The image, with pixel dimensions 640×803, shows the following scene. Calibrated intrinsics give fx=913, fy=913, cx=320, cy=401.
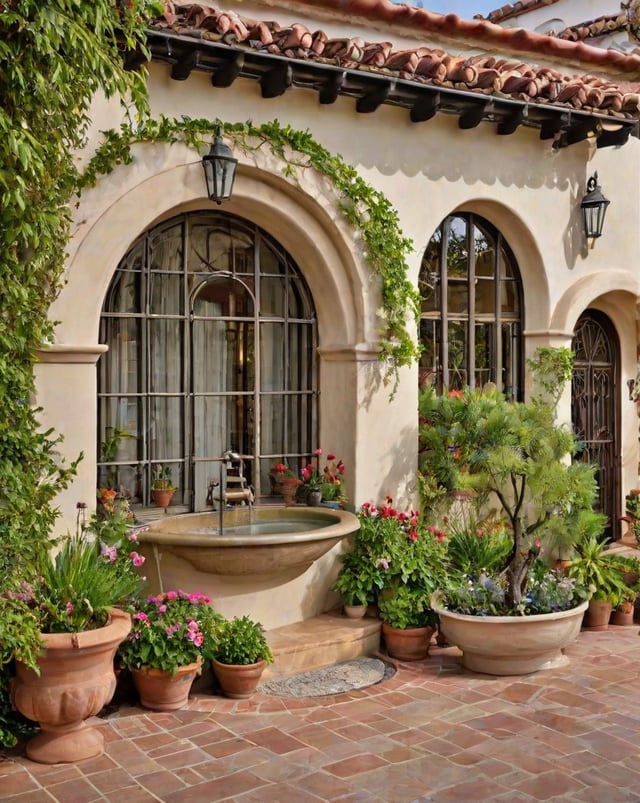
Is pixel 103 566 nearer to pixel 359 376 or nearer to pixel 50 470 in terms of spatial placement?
pixel 50 470

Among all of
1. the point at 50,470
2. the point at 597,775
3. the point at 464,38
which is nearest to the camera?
the point at 597,775

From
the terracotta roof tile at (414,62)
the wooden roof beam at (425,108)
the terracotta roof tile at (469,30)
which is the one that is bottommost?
the wooden roof beam at (425,108)

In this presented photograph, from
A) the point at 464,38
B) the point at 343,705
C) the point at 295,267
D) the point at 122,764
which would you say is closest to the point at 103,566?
the point at 122,764

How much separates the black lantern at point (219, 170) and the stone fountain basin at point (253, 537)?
8.11 feet

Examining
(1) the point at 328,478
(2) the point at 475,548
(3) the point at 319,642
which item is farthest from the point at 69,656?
(2) the point at 475,548

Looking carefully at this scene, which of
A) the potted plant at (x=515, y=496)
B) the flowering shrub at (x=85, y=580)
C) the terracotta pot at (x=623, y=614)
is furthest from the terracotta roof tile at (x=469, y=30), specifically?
the terracotta pot at (x=623, y=614)

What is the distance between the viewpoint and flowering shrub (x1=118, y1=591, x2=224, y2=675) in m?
5.93

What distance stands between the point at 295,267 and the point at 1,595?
153 inches

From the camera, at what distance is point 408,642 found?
7.14 meters

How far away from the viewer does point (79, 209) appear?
21.1 ft

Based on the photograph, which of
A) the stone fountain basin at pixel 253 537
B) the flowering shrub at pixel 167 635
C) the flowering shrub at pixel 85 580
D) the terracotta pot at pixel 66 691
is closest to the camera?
the terracotta pot at pixel 66 691

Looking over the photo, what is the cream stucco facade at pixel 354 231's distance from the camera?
6480 mm

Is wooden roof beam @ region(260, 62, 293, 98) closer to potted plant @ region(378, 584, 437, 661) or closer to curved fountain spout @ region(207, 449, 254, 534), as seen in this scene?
Result: curved fountain spout @ region(207, 449, 254, 534)

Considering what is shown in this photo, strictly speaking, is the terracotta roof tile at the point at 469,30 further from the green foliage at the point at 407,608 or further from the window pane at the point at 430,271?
the green foliage at the point at 407,608
